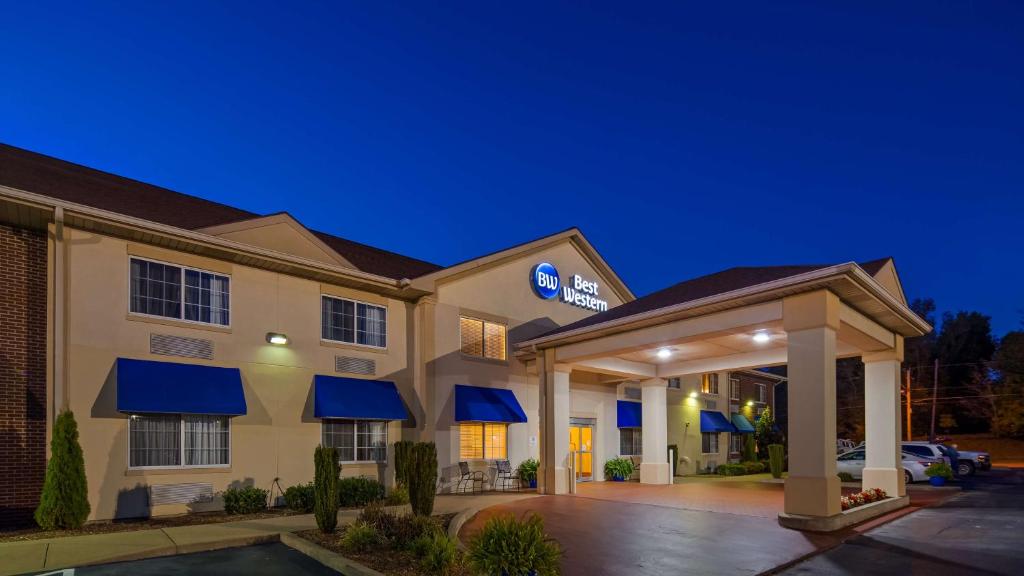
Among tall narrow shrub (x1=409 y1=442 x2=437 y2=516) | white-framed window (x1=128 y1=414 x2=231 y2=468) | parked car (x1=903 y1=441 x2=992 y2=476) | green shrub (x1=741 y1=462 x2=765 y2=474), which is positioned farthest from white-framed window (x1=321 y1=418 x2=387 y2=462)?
parked car (x1=903 y1=441 x2=992 y2=476)

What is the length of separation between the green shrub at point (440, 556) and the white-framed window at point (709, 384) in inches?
985

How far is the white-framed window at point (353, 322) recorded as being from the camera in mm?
19000

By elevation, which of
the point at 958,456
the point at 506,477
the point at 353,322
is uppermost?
the point at 353,322

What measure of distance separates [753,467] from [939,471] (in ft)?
31.2

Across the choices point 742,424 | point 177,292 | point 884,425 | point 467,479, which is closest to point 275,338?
point 177,292

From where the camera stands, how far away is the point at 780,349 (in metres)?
21.3

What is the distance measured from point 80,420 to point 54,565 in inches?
190

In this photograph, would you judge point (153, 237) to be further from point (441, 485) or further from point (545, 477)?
point (545, 477)

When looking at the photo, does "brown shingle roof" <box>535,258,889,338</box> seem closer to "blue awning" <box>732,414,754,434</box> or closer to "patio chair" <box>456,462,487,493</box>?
"patio chair" <box>456,462,487,493</box>

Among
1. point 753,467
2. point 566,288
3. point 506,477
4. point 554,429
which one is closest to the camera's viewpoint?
point 554,429

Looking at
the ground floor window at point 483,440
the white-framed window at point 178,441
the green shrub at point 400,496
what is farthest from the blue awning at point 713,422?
the white-framed window at point 178,441

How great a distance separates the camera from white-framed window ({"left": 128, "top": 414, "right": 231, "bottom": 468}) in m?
14.8

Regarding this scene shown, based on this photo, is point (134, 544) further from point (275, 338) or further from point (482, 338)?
point (482, 338)

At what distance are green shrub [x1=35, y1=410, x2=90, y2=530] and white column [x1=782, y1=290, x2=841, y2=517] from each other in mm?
13442
